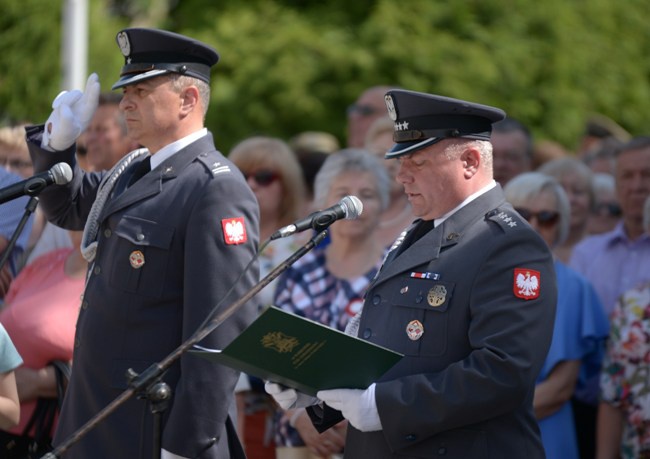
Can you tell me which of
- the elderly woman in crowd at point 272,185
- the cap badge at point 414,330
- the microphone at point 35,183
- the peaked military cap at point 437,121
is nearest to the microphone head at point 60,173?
the microphone at point 35,183

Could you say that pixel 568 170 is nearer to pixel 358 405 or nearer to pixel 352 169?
pixel 352 169

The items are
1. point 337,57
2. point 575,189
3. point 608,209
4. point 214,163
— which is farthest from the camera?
point 337,57

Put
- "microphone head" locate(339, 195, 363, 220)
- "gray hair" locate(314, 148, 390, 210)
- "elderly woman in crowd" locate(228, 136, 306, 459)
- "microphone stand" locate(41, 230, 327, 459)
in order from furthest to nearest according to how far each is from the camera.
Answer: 1. "elderly woman in crowd" locate(228, 136, 306, 459)
2. "gray hair" locate(314, 148, 390, 210)
3. "microphone head" locate(339, 195, 363, 220)
4. "microphone stand" locate(41, 230, 327, 459)

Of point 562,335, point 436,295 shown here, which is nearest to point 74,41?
point 562,335

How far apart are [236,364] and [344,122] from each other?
9342 millimetres

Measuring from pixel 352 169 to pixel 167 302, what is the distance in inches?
79.4

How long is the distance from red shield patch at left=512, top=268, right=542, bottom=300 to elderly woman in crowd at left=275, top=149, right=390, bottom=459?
2.09 meters

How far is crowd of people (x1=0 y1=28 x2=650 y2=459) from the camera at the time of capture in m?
3.84

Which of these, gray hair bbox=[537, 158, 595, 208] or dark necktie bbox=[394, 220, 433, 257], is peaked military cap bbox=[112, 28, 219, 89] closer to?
dark necktie bbox=[394, 220, 433, 257]

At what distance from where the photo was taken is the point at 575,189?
24.9 ft

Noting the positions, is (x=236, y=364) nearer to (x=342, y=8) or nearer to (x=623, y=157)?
(x=623, y=157)

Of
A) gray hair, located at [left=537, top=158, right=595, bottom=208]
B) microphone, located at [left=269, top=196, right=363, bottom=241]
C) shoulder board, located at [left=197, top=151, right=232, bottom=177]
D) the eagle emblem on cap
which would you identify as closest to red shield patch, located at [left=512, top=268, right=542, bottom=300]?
microphone, located at [left=269, top=196, right=363, bottom=241]

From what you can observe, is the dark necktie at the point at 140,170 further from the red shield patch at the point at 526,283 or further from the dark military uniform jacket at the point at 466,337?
the red shield patch at the point at 526,283

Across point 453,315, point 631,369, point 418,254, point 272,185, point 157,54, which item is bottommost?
point 631,369
